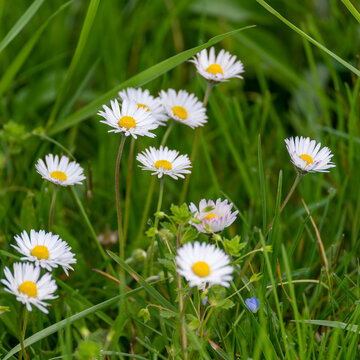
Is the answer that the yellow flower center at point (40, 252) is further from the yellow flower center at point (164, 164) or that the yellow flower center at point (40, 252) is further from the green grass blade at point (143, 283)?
the yellow flower center at point (164, 164)

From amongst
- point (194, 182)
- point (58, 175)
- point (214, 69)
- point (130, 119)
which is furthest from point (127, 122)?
point (194, 182)

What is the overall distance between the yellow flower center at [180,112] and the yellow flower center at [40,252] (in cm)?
42

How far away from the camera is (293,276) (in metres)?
1.15

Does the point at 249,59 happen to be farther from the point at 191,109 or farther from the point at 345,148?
the point at 191,109

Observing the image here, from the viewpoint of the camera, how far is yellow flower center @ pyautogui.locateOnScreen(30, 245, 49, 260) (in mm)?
829

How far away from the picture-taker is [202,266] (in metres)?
0.74

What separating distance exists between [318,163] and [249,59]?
1202 millimetres

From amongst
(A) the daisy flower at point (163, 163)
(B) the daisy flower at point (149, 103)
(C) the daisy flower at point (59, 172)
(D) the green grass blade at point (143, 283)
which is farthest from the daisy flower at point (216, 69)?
(D) the green grass blade at point (143, 283)

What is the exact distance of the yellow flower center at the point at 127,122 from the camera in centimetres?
95

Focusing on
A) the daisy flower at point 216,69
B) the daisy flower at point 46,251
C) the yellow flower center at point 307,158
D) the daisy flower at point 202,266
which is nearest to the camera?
the daisy flower at point 202,266

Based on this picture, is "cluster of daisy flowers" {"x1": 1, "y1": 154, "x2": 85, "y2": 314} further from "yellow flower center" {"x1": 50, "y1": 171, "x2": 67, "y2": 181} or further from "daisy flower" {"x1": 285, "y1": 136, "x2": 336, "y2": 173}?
"daisy flower" {"x1": 285, "y1": 136, "x2": 336, "y2": 173}

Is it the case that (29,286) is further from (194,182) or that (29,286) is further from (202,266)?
(194,182)

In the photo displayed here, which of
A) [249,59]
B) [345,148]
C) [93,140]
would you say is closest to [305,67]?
[249,59]

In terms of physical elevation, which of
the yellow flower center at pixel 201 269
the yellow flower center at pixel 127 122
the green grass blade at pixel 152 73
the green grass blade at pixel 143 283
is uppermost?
the green grass blade at pixel 152 73
